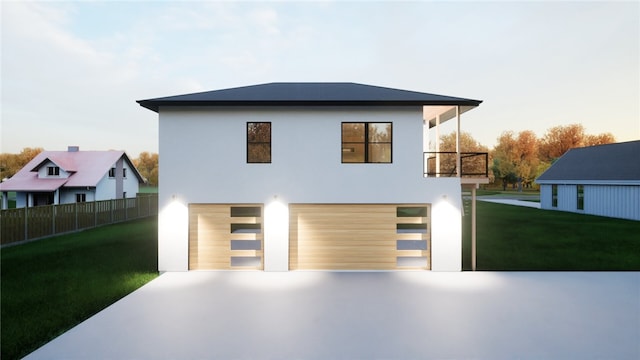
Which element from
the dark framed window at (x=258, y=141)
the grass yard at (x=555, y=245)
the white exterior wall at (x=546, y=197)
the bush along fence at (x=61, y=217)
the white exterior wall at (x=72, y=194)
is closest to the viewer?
the dark framed window at (x=258, y=141)

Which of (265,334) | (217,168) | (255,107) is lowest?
(265,334)

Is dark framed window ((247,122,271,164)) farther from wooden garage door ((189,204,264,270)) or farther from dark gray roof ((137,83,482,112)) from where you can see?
wooden garage door ((189,204,264,270))

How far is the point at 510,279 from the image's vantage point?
9672 mm

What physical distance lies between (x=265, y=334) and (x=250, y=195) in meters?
4.97

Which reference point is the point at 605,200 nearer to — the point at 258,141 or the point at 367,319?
the point at 367,319

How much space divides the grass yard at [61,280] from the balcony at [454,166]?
970cm

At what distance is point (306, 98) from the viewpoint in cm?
1033

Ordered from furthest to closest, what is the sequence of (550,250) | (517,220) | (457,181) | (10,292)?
(517,220)
(550,250)
(457,181)
(10,292)

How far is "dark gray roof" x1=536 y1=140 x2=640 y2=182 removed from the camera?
2422 centimetres

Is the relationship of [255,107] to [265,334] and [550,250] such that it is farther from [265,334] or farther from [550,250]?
[550,250]

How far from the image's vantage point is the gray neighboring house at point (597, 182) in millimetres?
23391

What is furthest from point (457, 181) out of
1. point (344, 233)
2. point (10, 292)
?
point (10, 292)

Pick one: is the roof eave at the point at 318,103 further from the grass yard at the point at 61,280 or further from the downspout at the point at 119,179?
the downspout at the point at 119,179

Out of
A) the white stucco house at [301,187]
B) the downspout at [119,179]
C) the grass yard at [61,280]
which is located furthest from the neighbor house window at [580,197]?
the downspout at [119,179]
